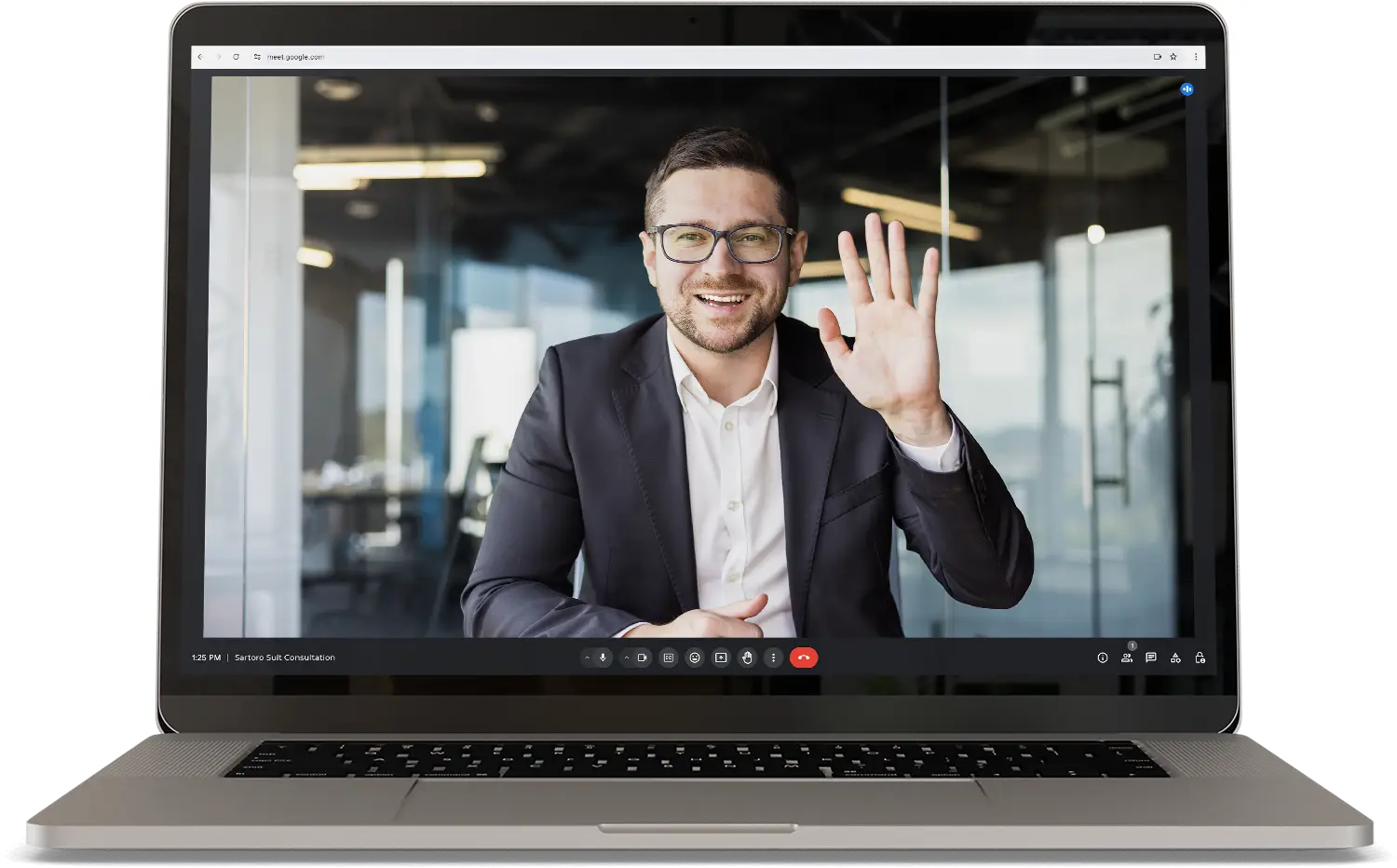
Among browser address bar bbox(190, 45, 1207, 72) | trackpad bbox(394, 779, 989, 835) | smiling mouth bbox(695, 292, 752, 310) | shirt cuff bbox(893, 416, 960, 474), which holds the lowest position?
trackpad bbox(394, 779, 989, 835)

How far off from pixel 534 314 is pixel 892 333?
0.40 meters

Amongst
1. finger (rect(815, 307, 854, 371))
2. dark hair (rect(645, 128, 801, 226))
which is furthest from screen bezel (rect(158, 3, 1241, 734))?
dark hair (rect(645, 128, 801, 226))

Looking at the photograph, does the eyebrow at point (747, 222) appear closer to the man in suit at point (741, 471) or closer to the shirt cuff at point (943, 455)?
the man in suit at point (741, 471)

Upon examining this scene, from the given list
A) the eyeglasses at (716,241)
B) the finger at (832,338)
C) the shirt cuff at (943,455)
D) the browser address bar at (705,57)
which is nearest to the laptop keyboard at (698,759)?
the shirt cuff at (943,455)

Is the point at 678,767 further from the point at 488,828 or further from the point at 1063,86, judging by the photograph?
the point at 1063,86

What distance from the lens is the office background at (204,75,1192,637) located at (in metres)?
1.11

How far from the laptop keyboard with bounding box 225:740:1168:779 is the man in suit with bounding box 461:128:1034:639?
13 centimetres

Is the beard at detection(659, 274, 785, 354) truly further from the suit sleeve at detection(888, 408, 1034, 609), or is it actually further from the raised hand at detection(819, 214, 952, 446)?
the suit sleeve at detection(888, 408, 1034, 609)

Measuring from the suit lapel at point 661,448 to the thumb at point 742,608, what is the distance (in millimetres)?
30

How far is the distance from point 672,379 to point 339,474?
1.27 ft

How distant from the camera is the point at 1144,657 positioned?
1.11 meters

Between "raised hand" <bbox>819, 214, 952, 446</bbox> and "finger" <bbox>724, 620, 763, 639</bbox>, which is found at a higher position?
"raised hand" <bbox>819, 214, 952, 446</bbox>

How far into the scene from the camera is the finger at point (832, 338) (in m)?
1.14

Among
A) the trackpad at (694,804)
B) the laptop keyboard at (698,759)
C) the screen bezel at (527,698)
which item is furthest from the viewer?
the screen bezel at (527,698)
